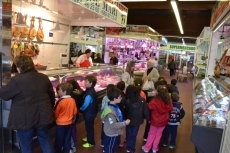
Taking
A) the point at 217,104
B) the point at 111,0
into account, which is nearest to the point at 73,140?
the point at 217,104

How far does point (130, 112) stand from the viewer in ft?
11.1

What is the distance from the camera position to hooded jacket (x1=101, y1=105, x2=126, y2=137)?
9.37ft

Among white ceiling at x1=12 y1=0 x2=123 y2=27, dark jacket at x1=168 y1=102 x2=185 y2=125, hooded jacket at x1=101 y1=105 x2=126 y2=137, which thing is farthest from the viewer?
white ceiling at x1=12 y1=0 x2=123 y2=27

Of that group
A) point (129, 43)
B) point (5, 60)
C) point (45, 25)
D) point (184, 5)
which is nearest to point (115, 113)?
point (5, 60)

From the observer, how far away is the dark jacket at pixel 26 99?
250 cm

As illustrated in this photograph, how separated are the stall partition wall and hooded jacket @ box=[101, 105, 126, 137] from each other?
148 centimetres

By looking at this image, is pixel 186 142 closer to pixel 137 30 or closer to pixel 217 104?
pixel 217 104

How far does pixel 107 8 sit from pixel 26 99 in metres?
4.40

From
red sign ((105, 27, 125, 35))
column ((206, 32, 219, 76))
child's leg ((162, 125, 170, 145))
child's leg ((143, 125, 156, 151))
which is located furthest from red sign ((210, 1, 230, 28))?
red sign ((105, 27, 125, 35))

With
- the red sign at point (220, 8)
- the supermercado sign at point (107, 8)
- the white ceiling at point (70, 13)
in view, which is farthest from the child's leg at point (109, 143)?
the white ceiling at point (70, 13)

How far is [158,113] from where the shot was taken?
11.6ft

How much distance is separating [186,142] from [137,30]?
10.1m

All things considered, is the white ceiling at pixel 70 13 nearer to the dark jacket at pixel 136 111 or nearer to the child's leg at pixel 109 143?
the dark jacket at pixel 136 111

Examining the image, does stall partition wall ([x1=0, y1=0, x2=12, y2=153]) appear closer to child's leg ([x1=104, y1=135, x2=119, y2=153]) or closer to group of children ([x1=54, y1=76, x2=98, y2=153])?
group of children ([x1=54, y1=76, x2=98, y2=153])
